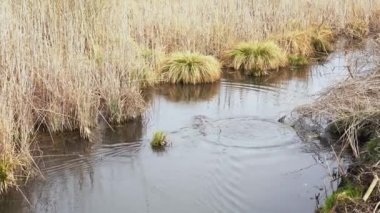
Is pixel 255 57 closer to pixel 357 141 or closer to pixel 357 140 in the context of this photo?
pixel 357 140

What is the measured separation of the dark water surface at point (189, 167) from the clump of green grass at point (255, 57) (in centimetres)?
241

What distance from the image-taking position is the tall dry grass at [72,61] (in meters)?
5.52

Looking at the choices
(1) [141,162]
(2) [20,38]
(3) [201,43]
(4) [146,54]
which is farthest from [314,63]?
(2) [20,38]

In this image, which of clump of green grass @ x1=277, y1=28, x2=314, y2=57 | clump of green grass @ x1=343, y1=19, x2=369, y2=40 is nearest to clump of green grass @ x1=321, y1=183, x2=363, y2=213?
clump of green grass @ x1=277, y1=28, x2=314, y2=57

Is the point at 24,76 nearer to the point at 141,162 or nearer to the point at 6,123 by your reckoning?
the point at 6,123

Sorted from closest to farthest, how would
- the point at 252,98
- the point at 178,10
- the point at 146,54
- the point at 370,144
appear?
the point at 370,144 → the point at 252,98 → the point at 146,54 → the point at 178,10

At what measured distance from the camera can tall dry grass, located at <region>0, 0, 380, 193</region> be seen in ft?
18.1

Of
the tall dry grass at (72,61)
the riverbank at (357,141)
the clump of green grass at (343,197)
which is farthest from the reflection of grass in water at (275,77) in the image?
the clump of green grass at (343,197)

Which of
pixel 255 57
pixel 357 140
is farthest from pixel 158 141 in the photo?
pixel 255 57

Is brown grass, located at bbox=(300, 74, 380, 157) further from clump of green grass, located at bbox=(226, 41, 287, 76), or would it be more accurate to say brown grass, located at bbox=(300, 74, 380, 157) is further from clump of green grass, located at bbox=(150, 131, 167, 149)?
clump of green grass, located at bbox=(226, 41, 287, 76)

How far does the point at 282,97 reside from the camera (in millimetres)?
8820

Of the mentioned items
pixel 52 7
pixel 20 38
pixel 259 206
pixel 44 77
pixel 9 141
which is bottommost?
pixel 259 206

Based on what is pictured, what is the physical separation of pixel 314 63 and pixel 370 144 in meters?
6.97

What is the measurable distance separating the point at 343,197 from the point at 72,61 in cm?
400
